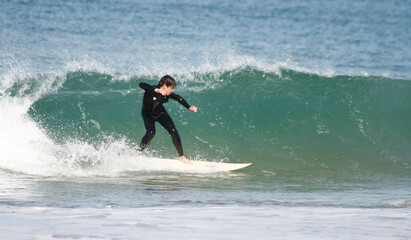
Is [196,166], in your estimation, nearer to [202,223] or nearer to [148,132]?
[148,132]

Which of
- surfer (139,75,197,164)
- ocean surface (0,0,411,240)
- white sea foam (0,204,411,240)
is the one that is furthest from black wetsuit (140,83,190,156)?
white sea foam (0,204,411,240)

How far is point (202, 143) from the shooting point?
377 inches

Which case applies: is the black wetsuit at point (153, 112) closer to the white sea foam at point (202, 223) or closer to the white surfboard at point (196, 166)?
the white surfboard at point (196, 166)

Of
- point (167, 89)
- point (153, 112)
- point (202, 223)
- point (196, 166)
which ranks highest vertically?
point (167, 89)

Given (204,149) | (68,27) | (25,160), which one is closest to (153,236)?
(25,160)

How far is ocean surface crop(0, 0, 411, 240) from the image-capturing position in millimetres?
4410

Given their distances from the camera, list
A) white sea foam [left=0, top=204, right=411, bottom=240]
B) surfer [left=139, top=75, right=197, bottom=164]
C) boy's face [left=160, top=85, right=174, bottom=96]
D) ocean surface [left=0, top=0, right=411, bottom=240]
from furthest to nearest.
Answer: surfer [left=139, top=75, right=197, bottom=164]
boy's face [left=160, top=85, right=174, bottom=96]
ocean surface [left=0, top=0, right=411, bottom=240]
white sea foam [left=0, top=204, right=411, bottom=240]

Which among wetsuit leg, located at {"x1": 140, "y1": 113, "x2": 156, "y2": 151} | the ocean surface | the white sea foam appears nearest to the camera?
the white sea foam

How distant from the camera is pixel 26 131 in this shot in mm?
8039

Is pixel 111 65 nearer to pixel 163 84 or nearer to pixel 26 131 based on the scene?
pixel 26 131

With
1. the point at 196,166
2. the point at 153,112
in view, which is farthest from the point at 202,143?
the point at 153,112

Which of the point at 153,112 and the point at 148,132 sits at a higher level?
the point at 153,112

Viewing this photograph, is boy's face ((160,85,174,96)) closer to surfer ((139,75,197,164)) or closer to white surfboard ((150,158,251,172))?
surfer ((139,75,197,164))

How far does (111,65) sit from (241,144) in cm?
827
